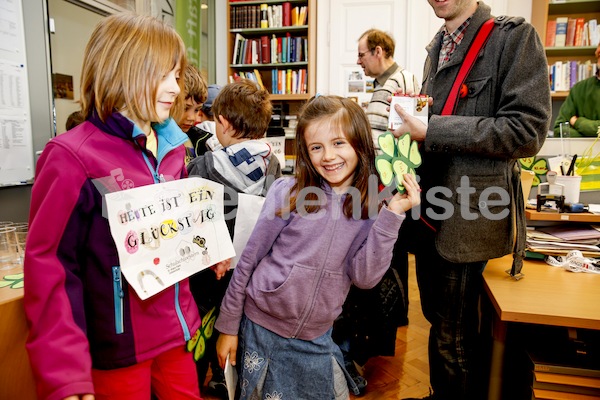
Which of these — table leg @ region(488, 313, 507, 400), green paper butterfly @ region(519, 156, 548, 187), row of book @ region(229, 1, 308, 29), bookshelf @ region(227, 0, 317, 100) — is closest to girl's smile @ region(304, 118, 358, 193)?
table leg @ region(488, 313, 507, 400)

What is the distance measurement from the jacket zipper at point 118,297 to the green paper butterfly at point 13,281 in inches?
10.7

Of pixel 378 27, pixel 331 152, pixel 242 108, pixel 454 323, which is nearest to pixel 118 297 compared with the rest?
pixel 331 152

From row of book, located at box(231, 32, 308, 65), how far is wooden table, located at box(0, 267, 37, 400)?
4010 millimetres

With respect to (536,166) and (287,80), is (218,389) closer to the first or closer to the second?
(536,166)

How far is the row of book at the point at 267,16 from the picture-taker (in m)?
4.39

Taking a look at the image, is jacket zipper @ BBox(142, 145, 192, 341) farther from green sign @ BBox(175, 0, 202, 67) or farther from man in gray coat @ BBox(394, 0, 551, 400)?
green sign @ BBox(175, 0, 202, 67)

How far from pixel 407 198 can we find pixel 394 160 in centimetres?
10

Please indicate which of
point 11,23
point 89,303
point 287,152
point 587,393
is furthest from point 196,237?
Result: point 287,152

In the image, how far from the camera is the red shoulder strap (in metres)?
1.23

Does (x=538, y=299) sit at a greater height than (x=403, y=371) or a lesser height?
greater

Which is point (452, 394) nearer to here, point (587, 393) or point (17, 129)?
point (587, 393)

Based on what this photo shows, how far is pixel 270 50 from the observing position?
456 cm

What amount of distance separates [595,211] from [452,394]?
100 centimetres

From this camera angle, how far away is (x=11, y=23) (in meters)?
2.07
